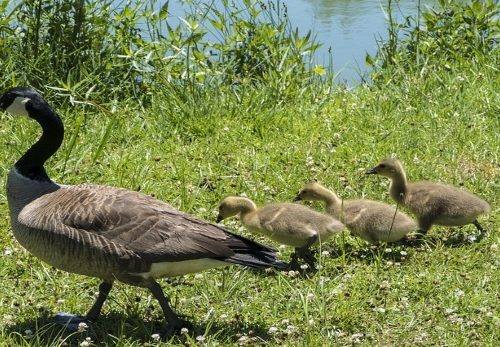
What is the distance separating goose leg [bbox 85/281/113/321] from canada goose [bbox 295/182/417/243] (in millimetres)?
1637

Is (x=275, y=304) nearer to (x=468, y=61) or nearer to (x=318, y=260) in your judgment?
(x=318, y=260)

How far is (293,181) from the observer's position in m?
7.46

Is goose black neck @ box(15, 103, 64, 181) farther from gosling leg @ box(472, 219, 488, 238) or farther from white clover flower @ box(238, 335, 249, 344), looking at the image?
gosling leg @ box(472, 219, 488, 238)

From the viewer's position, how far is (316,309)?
5652 millimetres

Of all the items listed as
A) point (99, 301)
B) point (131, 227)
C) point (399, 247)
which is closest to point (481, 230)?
point (399, 247)

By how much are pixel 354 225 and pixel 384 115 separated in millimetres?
2252

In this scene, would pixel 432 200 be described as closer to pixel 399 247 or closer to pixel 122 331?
pixel 399 247

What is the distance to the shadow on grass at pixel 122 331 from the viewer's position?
17.5ft

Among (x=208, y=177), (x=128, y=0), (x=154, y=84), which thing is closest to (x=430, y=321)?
(x=208, y=177)

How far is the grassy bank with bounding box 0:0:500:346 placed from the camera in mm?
5555

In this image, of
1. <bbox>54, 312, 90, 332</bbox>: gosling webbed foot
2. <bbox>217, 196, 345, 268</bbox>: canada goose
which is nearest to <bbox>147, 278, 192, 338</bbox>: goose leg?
<bbox>54, 312, 90, 332</bbox>: gosling webbed foot

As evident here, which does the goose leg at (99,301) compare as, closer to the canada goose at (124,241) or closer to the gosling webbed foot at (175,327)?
the canada goose at (124,241)

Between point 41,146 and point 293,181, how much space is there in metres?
2.20

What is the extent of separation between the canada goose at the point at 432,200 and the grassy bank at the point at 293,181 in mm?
173
